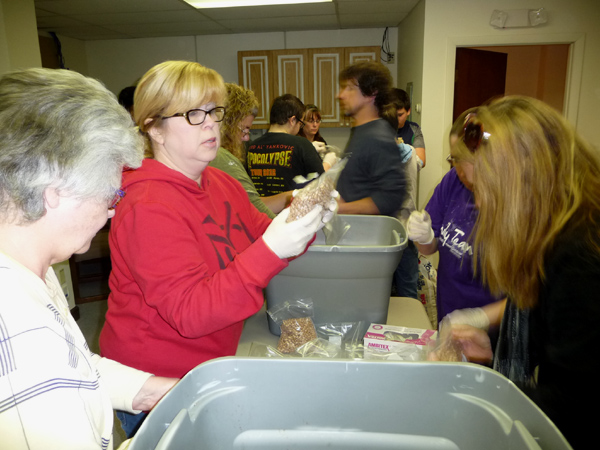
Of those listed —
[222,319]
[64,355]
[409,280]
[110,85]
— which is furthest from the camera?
[110,85]

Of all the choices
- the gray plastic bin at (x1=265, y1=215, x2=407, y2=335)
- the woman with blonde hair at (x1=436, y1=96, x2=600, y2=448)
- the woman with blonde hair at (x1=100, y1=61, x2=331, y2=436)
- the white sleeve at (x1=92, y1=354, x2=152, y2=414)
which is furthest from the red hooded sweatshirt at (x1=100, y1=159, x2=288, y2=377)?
the woman with blonde hair at (x1=436, y1=96, x2=600, y2=448)

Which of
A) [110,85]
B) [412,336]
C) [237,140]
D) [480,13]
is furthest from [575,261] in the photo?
[110,85]

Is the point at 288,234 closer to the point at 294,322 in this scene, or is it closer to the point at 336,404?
the point at 336,404

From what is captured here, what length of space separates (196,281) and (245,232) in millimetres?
359

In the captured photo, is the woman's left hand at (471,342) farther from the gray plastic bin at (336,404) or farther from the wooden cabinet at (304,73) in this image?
the wooden cabinet at (304,73)

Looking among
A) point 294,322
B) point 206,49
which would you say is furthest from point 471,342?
point 206,49

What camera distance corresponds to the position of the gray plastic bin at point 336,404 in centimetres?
63

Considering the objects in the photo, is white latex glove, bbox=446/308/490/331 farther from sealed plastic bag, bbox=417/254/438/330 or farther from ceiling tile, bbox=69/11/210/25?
ceiling tile, bbox=69/11/210/25

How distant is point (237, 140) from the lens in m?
2.12

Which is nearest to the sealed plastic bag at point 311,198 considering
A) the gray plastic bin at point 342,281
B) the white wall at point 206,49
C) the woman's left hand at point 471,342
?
the gray plastic bin at point 342,281

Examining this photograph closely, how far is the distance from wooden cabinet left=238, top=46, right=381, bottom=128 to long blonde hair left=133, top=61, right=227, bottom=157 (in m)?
4.52

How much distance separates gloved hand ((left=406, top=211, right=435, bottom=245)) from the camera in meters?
1.52

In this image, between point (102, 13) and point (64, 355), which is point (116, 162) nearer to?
point (64, 355)

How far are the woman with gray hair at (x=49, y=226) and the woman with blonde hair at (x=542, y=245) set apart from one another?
692 millimetres
